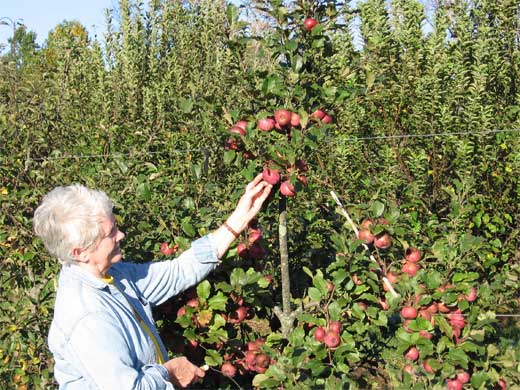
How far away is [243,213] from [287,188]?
17 centimetres

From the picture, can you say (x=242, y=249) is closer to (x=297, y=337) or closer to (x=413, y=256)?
(x=297, y=337)

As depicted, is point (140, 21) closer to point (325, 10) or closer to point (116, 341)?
point (325, 10)

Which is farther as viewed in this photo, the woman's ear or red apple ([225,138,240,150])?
red apple ([225,138,240,150])

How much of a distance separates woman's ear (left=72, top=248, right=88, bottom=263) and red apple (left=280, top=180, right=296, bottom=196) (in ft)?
2.26

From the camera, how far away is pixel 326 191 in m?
3.90

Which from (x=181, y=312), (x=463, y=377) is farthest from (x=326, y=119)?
(x=463, y=377)

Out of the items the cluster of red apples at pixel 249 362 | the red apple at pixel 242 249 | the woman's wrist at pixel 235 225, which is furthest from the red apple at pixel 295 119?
the cluster of red apples at pixel 249 362

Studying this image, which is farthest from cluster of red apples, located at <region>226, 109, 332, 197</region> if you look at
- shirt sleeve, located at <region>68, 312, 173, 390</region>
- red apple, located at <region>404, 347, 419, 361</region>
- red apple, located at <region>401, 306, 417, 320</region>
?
shirt sleeve, located at <region>68, 312, 173, 390</region>

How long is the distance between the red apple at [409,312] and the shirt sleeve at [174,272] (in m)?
0.62

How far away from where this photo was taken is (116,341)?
179cm

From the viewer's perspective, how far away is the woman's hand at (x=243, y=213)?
7.68 feet

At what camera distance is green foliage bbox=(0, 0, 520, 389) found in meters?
2.30

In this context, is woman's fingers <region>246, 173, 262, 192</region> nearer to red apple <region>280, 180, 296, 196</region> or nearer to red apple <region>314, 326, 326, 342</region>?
red apple <region>280, 180, 296, 196</region>

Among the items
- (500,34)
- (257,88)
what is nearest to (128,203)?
(257,88)
